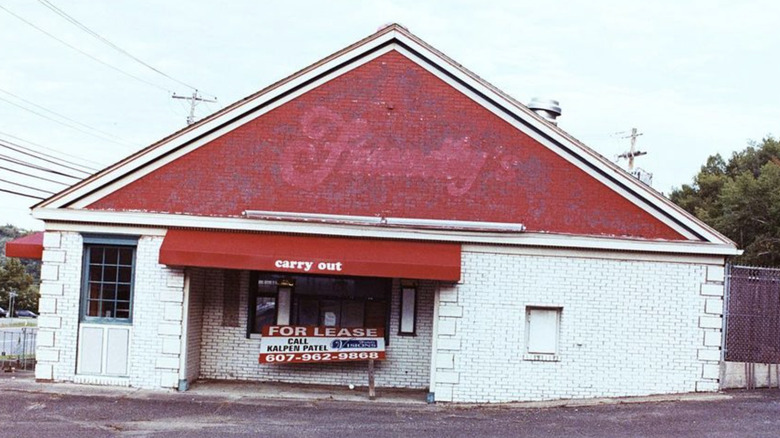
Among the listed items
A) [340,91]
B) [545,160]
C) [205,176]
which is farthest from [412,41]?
[205,176]

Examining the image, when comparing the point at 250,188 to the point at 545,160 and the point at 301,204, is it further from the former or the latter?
the point at 545,160

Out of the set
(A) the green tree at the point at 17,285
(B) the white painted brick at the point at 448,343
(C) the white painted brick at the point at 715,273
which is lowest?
(A) the green tree at the point at 17,285

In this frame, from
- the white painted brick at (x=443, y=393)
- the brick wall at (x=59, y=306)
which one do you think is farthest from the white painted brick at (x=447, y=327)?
the brick wall at (x=59, y=306)

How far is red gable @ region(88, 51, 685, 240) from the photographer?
1500cm

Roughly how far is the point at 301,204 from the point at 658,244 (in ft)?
21.1

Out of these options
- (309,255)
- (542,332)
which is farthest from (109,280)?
(542,332)

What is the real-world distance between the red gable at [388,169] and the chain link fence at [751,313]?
1630 millimetres

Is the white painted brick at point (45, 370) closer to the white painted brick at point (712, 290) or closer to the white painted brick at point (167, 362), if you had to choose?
the white painted brick at point (167, 362)

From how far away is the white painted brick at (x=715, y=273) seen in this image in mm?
15070

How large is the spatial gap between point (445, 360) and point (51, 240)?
7.30 meters

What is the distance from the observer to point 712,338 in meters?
15.0

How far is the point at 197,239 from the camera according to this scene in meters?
→ 14.6

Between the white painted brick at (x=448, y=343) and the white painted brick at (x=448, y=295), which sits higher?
the white painted brick at (x=448, y=295)

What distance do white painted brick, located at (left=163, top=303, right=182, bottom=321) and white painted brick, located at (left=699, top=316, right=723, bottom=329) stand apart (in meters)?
9.31
